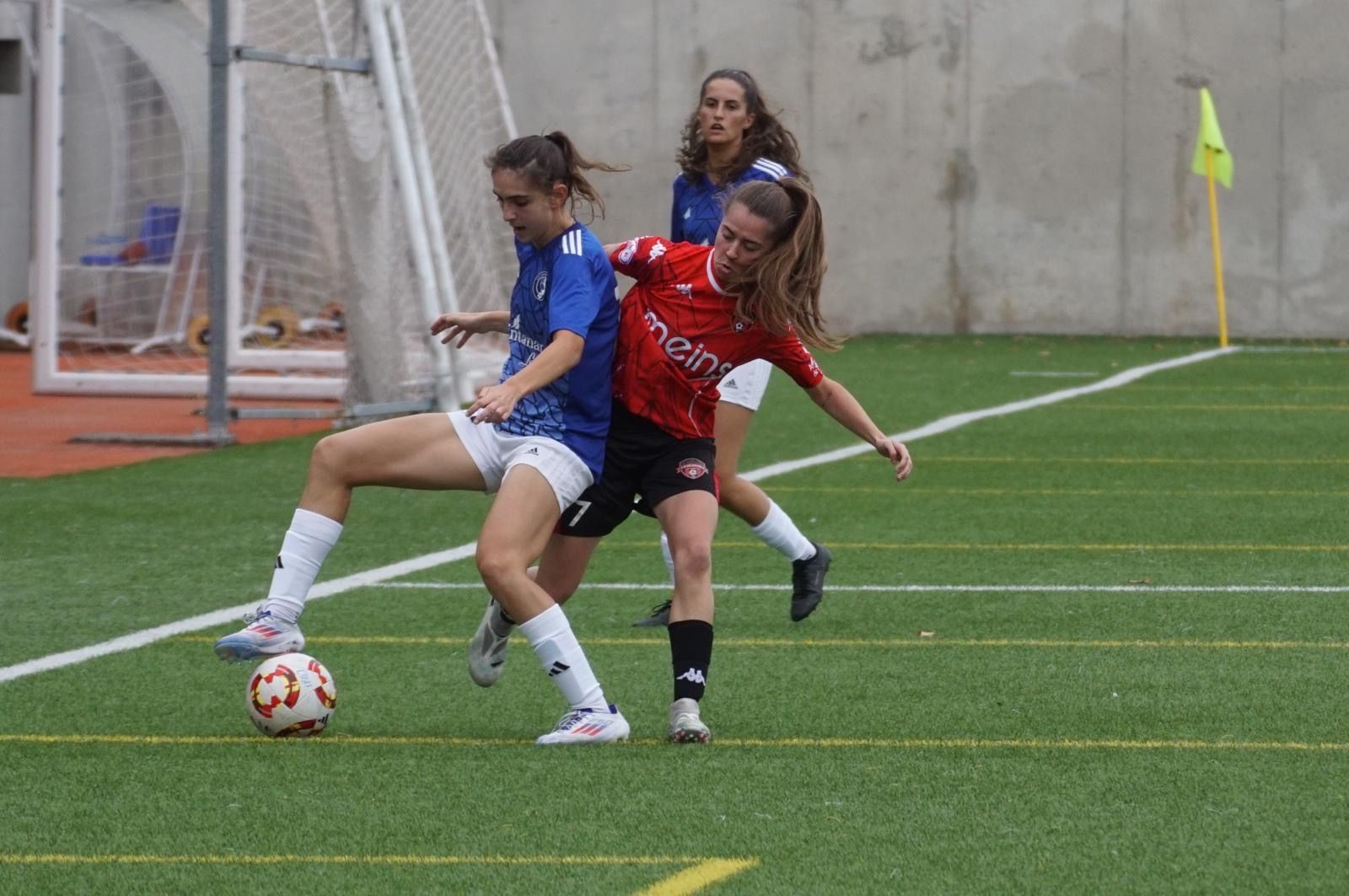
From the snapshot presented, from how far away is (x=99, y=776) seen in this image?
5.40 metres

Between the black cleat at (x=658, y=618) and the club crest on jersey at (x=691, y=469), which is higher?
the club crest on jersey at (x=691, y=469)

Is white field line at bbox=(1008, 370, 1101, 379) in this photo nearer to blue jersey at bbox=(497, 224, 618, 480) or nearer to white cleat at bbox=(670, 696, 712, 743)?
blue jersey at bbox=(497, 224, 618, 480)

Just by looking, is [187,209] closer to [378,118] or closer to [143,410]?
[143,410]

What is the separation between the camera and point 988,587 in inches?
339

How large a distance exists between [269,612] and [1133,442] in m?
8.99

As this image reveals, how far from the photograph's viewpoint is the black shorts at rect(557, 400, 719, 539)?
6.09 m

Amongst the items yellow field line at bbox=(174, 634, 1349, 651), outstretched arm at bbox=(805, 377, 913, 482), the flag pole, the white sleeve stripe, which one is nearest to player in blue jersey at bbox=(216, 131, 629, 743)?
outstretched arm at bbox=(805, 377, 913, 482)

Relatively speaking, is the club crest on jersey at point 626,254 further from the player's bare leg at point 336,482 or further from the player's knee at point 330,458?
the player's knee at point 330,458

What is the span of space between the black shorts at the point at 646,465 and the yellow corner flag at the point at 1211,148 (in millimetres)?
17237

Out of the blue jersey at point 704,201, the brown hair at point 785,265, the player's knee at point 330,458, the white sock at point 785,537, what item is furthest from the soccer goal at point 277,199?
the brown hair at point 785,265

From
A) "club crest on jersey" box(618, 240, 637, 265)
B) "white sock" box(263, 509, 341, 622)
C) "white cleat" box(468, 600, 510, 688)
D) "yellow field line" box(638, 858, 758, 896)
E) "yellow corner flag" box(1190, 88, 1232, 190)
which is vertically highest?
"yellow corner flag" box(1190, 88, 1232, 190)

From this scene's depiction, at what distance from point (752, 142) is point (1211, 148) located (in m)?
15.4

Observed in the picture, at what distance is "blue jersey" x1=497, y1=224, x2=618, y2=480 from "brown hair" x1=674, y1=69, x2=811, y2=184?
230cm

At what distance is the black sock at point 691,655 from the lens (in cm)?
586
